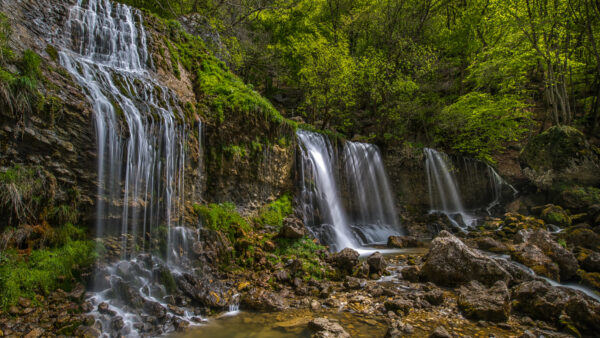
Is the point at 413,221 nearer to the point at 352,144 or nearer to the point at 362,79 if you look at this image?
the point at 352,144

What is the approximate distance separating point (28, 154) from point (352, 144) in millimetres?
11971

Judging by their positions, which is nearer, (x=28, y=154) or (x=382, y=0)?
(x=28, y=154)

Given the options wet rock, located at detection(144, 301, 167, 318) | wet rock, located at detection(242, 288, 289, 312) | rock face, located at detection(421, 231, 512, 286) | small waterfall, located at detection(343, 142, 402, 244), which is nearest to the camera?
wet rock, located at detection(144, 301, 167, 318)

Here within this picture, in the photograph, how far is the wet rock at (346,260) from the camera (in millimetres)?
6586

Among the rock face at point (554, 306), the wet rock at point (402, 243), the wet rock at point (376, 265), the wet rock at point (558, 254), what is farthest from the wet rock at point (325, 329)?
the wet rock at point (402, 243)

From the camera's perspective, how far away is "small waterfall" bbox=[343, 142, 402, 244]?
13203mm

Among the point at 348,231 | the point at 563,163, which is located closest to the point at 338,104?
the point at 348,231

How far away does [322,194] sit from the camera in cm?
1123

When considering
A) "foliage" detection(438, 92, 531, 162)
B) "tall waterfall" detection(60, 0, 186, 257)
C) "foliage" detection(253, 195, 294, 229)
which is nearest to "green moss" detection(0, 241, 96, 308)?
"tall waterfall" detection(60, 0, 186, 257)

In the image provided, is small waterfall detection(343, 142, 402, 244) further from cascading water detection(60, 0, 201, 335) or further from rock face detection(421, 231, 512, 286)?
cascading water detection(60, 0, 201, 335)

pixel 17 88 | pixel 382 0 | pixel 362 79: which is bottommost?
pixel 17 88

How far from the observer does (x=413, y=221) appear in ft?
46.5

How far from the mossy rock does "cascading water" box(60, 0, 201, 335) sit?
13605mm

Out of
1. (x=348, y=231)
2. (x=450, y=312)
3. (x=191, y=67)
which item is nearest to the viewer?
(x=450, y=312)
